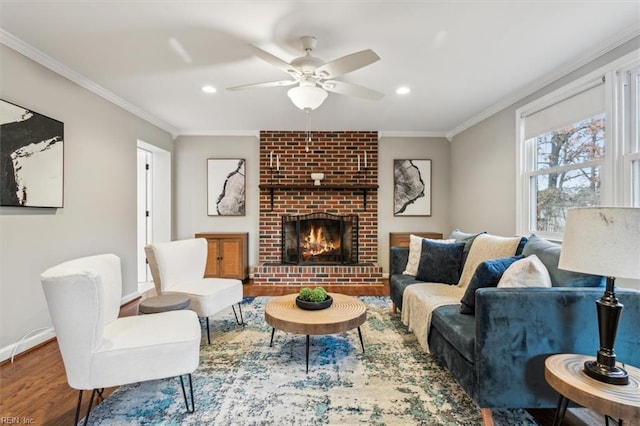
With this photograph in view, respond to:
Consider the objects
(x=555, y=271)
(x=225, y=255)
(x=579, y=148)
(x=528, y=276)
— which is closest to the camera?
(x=528, y=276)

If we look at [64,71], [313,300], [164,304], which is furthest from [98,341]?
[64,71]

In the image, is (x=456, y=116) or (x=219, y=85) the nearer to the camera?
(x=219, y=85)

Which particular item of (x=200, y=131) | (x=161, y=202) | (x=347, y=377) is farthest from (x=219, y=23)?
(x=161, y=202)

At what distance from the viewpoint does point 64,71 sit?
8.62 ft

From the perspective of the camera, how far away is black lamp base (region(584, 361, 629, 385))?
1233 millimetres

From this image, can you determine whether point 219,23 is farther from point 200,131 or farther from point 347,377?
point 200,131

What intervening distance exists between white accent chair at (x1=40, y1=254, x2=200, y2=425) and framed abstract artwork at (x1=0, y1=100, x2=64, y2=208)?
3.93ft

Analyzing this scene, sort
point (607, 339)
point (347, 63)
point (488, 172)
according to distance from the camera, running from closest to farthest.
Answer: point (607, 339)
point (347, 63)
point (488, 172)

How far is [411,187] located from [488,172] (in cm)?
124

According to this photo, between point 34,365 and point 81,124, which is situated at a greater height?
point 81,124

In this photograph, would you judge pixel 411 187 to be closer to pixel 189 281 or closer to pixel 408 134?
pixel 408 134

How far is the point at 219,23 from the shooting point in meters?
1.98

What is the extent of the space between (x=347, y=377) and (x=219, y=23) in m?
2.54

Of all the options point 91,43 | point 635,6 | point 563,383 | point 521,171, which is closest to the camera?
point 563,383
